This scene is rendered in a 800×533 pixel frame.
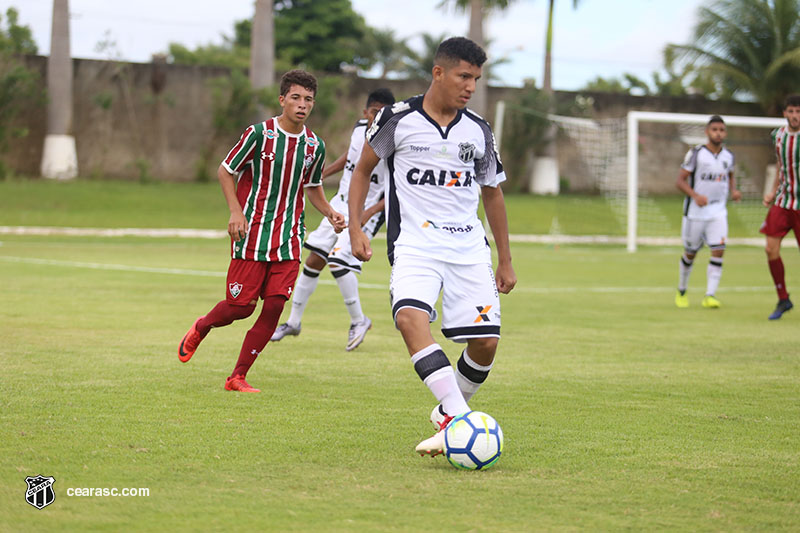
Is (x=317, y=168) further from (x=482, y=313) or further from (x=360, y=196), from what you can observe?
(x=482, y=313)

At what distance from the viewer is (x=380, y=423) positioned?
19.5ft

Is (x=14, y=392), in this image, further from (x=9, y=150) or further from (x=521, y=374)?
(x=9, y=150)

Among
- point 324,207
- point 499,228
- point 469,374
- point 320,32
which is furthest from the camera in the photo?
point 320,32

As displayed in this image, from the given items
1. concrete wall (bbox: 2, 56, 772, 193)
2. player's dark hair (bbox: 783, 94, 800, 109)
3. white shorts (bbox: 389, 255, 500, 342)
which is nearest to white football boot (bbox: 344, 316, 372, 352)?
white shorts (bbox: 389, 255, 500, 342)

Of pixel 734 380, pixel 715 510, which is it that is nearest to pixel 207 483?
pixel 715 510

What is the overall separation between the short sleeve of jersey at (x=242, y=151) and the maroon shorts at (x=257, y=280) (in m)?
0.66

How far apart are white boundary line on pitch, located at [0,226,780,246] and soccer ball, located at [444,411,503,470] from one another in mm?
22964

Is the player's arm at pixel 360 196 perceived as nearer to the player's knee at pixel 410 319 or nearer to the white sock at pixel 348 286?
the player's knee at pixel 410 319

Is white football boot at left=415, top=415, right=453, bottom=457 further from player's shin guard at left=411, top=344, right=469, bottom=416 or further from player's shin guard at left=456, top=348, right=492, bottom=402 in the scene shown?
player's shin guard at left=456, top=348, right=492, bottom=402

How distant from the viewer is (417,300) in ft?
17.3

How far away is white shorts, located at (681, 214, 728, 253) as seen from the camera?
46.4ft

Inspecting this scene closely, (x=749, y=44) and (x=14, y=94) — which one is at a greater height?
(x=749, y=44)

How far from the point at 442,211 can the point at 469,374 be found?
91 cm

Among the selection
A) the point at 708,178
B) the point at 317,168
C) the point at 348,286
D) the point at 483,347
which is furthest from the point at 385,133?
the point at 708,178
